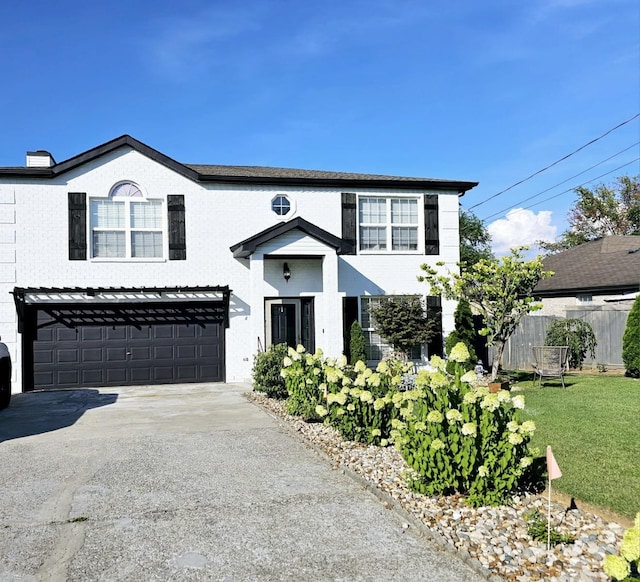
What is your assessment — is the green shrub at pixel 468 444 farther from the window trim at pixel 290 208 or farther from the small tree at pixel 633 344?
the small tree at pixel 633 344

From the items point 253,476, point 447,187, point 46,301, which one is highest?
point 447,187

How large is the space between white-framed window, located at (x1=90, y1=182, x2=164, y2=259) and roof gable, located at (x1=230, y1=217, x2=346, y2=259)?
218 centimetres

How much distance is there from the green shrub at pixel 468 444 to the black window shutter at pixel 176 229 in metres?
11.1

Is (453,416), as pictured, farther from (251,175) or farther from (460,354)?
(251,175)

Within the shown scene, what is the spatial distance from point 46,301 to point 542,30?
1284 centimetres

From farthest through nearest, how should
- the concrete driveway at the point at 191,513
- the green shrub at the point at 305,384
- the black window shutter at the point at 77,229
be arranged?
the black window shutter at the point at 77,229 < the green shrub at the point at 305,384 < the concrete driveway at the point at 191,513

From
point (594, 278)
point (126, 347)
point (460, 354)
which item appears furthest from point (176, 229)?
point (594, 278)

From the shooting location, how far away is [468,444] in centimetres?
526

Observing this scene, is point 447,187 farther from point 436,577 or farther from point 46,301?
point 436,577

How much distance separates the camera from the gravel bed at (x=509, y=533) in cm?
404

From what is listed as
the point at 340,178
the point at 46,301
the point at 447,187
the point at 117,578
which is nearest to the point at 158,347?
the point at 46,301

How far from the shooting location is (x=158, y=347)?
1557cm

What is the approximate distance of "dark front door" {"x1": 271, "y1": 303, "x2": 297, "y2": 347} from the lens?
52.9ft

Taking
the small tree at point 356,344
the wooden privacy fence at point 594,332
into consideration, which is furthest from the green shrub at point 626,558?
the wooden privacy fence at point 594,332
